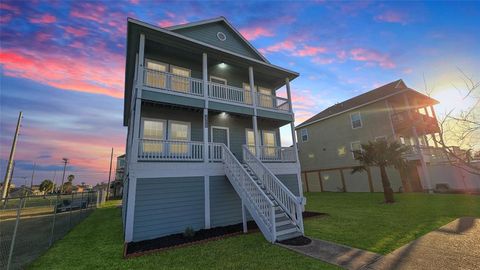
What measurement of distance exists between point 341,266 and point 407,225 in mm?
5501

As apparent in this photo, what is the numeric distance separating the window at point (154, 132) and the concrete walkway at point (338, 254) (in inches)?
296

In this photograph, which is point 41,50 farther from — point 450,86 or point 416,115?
point 416,115

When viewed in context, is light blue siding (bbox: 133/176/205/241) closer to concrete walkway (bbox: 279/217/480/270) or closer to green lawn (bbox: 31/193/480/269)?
green lawn (bbox: 31/193/480/269)

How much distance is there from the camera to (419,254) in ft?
17.0

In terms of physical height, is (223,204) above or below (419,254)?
above

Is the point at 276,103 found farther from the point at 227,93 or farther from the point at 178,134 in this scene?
the point at 178,134

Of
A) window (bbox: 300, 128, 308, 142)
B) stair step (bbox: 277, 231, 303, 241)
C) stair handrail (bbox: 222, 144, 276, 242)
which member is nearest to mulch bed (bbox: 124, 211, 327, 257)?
stair step (bbox: 277, 231, 303, 241)

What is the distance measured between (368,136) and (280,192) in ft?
59.9

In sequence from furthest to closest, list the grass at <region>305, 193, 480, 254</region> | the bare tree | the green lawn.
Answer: the grass at <region>305, 193, 480, 254</region> < the bare tree < the green lawn

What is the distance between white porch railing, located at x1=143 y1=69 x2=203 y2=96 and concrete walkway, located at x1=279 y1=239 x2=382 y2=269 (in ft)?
26.3

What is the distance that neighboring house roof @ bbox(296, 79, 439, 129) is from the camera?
67.7ft

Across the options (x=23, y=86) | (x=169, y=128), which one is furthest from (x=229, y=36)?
(x=23, y=86)

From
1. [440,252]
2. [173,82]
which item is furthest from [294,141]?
[440,252]

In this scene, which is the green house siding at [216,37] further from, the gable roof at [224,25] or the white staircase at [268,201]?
the white staircase at [268,201]
